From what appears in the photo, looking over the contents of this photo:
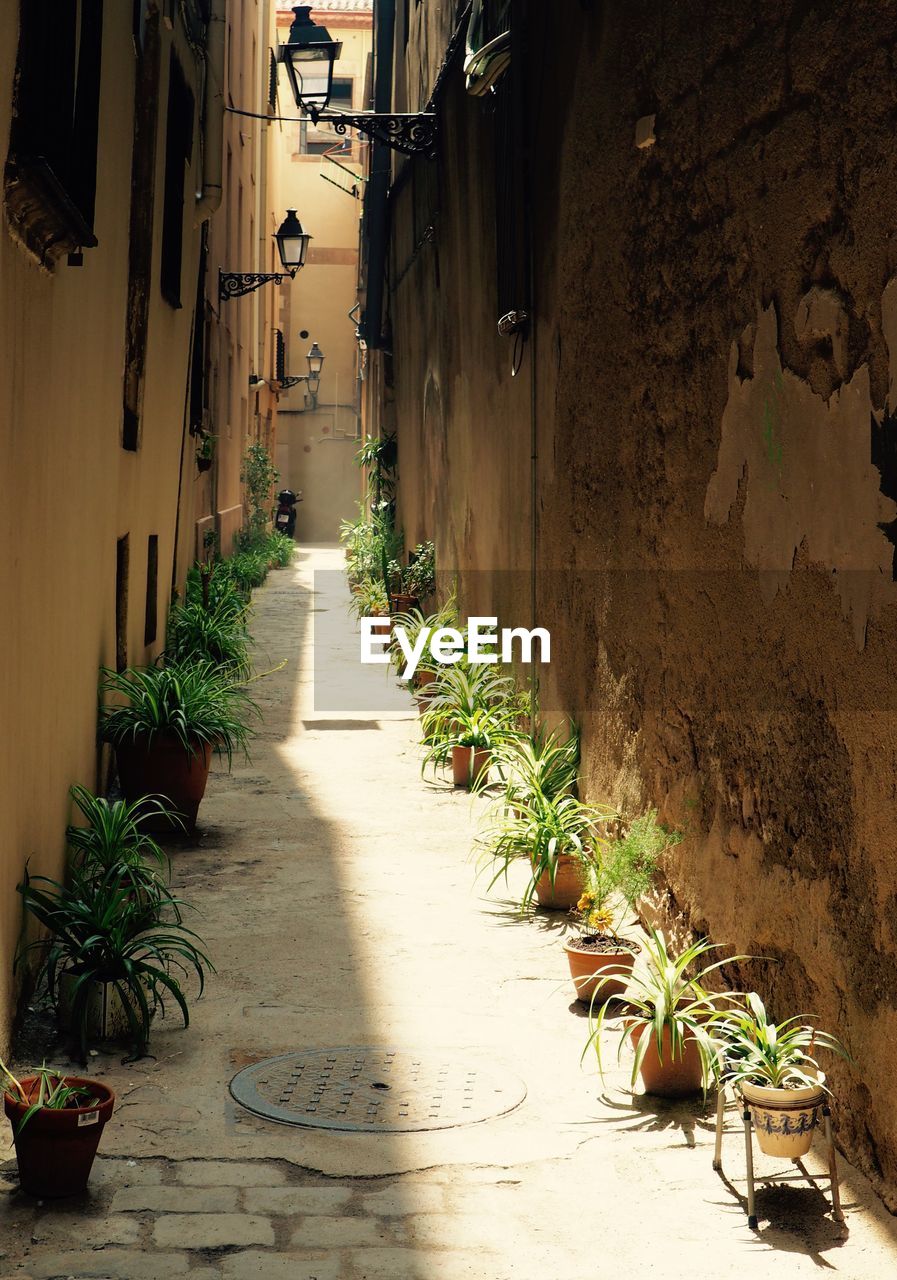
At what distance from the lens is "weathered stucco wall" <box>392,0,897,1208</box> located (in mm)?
3600

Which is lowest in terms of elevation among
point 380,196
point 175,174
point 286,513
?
point 286,513

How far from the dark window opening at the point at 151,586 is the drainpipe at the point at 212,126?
10.3ft

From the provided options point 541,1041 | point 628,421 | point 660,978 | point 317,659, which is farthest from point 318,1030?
point 317,659

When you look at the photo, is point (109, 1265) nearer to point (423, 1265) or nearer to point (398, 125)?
point (423, 1265)

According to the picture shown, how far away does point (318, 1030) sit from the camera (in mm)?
4816

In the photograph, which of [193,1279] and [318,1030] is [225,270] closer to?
[318,1030]

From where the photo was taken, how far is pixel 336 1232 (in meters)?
3.46

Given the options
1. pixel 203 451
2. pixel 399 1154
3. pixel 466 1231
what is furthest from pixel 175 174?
pixel 466 1231

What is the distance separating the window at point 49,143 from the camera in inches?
159

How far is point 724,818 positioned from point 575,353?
2.81 meters

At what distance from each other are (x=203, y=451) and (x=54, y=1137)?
10532mm

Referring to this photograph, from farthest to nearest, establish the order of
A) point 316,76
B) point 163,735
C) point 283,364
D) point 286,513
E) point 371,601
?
point 286,513 → point 283,364 → point 371,601 → point 316,76 → point 163,735

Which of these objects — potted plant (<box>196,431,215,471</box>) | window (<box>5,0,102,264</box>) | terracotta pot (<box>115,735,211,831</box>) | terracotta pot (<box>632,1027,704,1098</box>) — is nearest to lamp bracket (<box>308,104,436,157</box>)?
potted plant (<box>196,431,215,471</box>)

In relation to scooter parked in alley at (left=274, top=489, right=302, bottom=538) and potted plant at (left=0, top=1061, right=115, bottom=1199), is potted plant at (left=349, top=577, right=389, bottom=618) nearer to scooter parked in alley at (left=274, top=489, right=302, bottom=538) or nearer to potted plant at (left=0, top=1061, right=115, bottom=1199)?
potted plant at (left=0, top=1061, right=115, bottom=1199)
